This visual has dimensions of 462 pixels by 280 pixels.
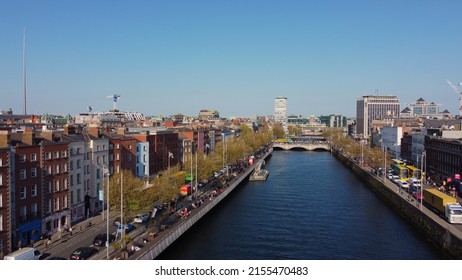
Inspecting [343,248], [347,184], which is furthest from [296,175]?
[343,248]

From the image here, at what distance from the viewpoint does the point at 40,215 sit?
3684cm

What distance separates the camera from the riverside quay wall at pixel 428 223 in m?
36.0

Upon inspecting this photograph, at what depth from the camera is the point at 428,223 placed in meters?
43.2

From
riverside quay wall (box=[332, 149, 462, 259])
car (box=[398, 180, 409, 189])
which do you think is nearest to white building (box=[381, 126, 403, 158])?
car (box=[398, 180, 409, 189])

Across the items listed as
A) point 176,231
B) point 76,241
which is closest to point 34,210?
point 76,241

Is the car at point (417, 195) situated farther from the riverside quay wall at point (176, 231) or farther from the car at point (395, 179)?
the riverside quay wall at point (176, 231)

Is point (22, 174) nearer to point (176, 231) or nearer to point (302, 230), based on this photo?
point (176, 231)

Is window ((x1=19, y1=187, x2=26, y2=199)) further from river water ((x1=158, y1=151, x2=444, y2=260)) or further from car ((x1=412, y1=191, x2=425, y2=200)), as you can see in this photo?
car ((x1=412, y1=191, x2=425, y2=200))

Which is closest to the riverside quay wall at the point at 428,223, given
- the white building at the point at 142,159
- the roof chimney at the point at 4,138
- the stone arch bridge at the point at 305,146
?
the white building at the point at 142,159

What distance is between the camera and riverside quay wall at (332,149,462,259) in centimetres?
3603

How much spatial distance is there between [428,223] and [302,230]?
37.0 ft

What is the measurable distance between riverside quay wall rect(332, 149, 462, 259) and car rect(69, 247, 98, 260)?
83.5ft

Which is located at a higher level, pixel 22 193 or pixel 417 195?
pixel 22 193

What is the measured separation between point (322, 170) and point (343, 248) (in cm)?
6401
